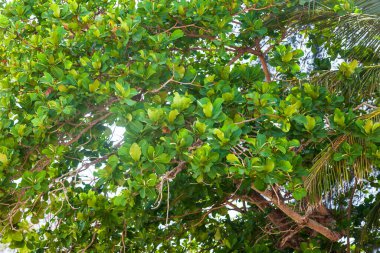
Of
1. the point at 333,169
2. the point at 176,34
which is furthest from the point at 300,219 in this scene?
the point at 176,34

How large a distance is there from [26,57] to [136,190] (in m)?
1.63

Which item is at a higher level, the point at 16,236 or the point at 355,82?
the point at 355,82

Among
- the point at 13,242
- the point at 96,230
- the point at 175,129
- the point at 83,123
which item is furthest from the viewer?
the point at 96,230

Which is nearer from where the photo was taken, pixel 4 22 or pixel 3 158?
pixel 3 158

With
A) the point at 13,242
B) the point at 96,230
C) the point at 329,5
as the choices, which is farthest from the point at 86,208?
the point at 329,5

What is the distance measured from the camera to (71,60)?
4.34 metres

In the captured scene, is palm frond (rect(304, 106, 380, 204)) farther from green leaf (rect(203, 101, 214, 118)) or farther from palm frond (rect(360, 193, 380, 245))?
palm frond (rect(360, 193, 380, 245))

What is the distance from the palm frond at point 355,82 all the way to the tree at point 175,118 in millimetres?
13

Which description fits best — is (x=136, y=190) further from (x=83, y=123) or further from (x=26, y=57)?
(x=26, y=57)

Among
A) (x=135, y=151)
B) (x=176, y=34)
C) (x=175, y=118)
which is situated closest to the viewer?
(x=135, y=151)

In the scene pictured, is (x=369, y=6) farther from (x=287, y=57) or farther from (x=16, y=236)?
(x=16, y=236)

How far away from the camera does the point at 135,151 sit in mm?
3291

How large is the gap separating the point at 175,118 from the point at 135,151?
0.34 m

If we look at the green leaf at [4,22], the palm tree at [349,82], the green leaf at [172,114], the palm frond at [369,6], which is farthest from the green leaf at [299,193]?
the green leaf at [4,22]
